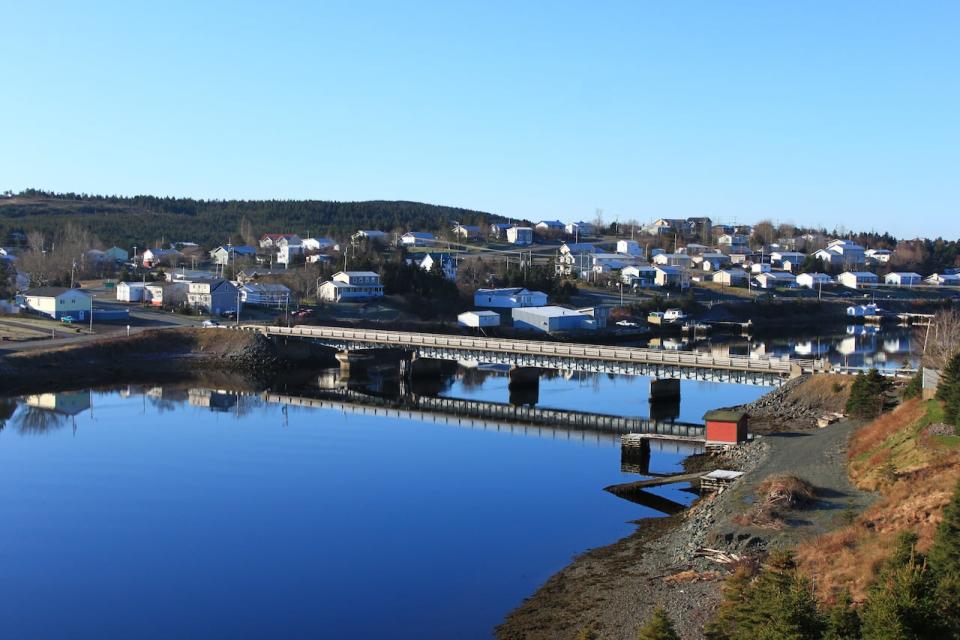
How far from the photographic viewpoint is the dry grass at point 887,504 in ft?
67.7

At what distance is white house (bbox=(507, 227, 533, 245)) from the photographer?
588 feet

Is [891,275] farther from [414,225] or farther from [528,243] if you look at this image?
[414,225]

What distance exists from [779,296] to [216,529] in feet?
362

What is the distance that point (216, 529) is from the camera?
96.9 feet

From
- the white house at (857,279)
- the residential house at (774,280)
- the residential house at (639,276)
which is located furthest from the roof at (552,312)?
the white house at (857,279)

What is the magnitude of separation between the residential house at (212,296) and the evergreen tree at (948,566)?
7067cm

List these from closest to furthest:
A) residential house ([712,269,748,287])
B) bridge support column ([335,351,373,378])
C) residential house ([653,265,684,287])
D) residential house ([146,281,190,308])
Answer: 1. bridge support column ([335,351,373,378])
2. residential house ([146,281,190,308])
3. residential house ([653,265,684,287])
4. residential house ([712,269,748,287])

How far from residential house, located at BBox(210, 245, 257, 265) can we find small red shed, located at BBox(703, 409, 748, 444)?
308 feet

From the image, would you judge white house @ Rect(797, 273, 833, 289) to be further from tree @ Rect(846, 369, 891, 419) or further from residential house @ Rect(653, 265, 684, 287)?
tree @ Rect(846, 369, 891, 419)

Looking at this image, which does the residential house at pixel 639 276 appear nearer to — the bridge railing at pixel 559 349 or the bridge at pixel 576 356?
the bridge railing at pixel 559 349

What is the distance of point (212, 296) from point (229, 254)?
155 ft

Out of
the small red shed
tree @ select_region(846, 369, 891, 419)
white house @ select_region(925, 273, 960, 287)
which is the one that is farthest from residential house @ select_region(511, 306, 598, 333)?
white house @ select_region(925, 273, 960, 287)

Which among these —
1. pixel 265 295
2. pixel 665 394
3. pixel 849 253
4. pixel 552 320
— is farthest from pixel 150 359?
pixel 849 253

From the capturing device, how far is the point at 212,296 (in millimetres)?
82812
